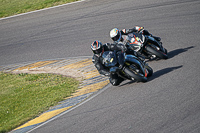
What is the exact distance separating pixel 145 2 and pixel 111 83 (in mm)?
9091

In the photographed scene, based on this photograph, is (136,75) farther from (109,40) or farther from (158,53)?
(109,40)

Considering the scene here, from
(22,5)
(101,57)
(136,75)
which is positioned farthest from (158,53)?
(22,5)

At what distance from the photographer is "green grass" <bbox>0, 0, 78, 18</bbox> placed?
2192 centimetres

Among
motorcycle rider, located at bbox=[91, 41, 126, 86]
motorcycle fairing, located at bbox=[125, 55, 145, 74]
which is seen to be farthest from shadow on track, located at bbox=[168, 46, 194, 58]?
motorcycle rider, located at bbox=[91, 41, 126, 86]

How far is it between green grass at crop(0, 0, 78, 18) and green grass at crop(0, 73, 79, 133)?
9.32 meters

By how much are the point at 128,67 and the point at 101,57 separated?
0.84 metres

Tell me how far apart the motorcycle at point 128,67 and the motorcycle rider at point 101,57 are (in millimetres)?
117

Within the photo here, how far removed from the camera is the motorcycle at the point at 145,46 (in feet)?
35.2

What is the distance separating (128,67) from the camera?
30.8ft

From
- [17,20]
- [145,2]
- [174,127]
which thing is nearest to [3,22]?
[17,20]

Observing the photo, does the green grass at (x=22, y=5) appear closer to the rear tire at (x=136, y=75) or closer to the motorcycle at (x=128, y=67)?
the motorcycle at (x=128, y=67)

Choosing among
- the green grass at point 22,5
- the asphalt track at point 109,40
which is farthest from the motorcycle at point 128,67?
the green grass at point 22,5

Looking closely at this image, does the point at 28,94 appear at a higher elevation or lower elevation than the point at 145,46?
lower

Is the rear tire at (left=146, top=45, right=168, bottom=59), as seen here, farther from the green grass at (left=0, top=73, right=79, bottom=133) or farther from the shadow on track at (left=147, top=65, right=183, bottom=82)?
the green grass at (left=0, top=73, right=79, bottom=133)
